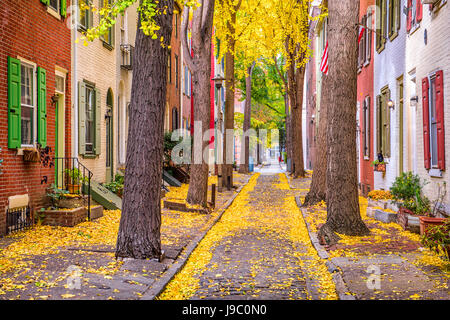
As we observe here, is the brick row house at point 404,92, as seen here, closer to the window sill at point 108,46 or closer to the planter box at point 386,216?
the planter box at point 386,216

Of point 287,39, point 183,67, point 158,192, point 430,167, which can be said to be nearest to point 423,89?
point 430,167

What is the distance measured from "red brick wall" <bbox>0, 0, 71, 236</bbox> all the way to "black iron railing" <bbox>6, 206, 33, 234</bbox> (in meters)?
0.20

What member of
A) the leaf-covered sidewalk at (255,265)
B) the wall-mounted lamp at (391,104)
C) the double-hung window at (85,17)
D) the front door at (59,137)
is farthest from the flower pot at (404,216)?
the double-hung window at (85,17)

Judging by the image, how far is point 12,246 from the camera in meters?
8.98

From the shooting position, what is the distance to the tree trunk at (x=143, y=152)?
7.97 metres

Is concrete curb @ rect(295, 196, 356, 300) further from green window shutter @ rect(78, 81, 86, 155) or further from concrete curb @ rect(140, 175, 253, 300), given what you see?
green window shutter @ rect(78, 81, 86, 155)

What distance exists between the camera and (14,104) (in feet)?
34.3

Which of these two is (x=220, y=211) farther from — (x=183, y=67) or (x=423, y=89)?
(x=183, y=67)

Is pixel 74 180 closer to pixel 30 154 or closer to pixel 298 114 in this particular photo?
pixel 30 154

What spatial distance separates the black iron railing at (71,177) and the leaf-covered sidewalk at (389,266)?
224 inches

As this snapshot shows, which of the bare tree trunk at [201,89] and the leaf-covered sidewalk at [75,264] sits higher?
the bare tree trunk at [201,89]

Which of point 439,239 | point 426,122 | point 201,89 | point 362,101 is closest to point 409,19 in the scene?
point 426,122

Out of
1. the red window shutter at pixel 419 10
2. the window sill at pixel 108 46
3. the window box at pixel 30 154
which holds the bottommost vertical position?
the window box at pixel 30 154
